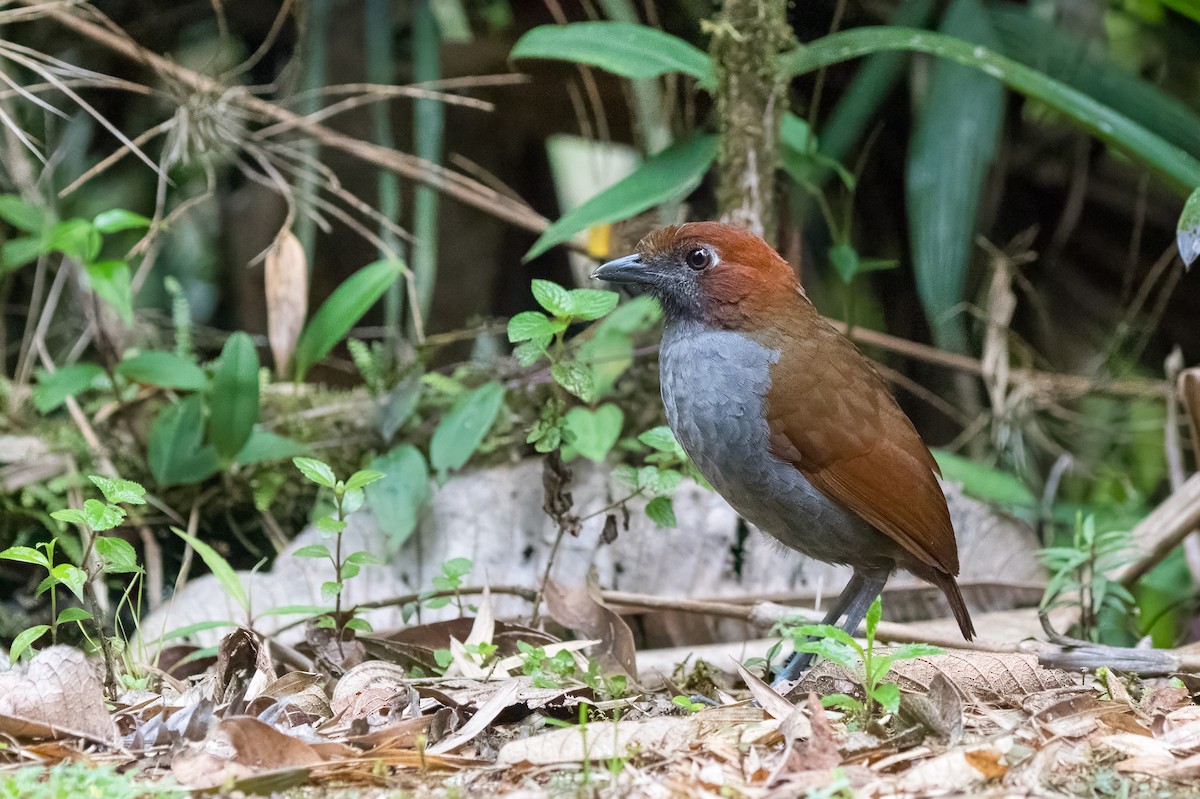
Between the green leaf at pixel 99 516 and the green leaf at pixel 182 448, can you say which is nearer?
the green leaf at pixel 99 516

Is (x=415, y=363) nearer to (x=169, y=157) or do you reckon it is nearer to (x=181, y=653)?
(x=169, y=157)

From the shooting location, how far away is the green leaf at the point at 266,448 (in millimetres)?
3803

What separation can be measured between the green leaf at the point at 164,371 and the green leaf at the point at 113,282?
15 centimetres

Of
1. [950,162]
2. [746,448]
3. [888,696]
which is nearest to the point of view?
[888,696]

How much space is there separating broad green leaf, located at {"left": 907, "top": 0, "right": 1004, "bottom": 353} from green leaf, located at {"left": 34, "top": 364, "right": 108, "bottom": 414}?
106 inches

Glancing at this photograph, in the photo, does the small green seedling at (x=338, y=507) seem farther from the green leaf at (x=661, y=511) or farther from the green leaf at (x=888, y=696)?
the green leaf at (x=888, y=696)

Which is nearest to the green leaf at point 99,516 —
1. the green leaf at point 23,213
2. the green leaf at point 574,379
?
the green leaf at point 574,379

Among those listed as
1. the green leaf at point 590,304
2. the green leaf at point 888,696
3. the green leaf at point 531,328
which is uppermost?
the green leaf at point 590,304

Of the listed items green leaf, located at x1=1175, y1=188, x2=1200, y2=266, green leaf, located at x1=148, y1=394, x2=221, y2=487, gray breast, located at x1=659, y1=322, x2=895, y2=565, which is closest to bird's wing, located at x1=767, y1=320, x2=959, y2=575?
gray breast, located at x1=659, y1=322, x2=895, y2=565

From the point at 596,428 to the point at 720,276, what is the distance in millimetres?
759

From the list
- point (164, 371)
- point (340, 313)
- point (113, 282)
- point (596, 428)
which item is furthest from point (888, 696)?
point (113, 282)

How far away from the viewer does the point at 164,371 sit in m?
3.81

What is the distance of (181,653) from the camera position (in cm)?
314

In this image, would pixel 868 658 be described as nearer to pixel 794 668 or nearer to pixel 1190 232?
pixel 794 668
